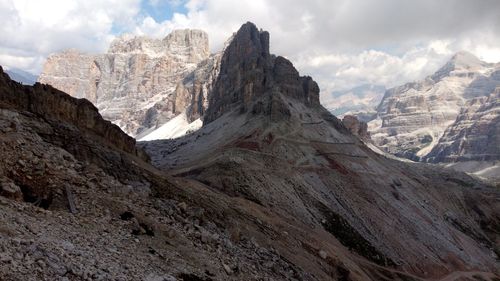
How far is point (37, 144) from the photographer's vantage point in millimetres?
31812

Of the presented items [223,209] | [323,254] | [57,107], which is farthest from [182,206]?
[323,254]

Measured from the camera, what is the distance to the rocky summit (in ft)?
80.5

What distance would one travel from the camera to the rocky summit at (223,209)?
80.5 feet

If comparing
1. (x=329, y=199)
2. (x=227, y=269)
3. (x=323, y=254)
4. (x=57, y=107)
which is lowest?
(x=323, y=254)

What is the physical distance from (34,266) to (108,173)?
59.0ft

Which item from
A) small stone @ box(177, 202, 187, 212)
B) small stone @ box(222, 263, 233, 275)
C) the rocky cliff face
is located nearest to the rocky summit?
small stone @ box(177, 202, 187, 212)

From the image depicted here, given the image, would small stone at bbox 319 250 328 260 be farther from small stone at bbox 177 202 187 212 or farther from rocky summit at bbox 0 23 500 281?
small stone at bbox 177 202 187 212

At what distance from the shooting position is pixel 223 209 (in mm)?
44500

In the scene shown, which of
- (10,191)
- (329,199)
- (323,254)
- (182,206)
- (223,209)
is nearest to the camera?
(10,191)

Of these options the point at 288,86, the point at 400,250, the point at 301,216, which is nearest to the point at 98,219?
the point at 301,216

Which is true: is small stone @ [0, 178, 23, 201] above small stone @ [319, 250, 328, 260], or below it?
above

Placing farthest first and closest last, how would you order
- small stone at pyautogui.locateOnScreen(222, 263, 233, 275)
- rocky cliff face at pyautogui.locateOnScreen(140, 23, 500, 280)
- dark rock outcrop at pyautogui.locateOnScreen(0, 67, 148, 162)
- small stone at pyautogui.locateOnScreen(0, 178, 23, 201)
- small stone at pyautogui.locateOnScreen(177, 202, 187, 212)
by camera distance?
rocky cliff face at pyautogui.locateOnScreen(140, 23, 500, 280) < dark rock outcrop at pyautogui.locateOnScreen(0, 67, 148, 162) < small stone at pyautogui.locateOnScreen(177, 202, 187, 212) < small stone at pyautogui.locateOnScreen(222, 263, 233, 275) < small stone at pyautogui.locateOnScreen(0, 178, 23, 201)

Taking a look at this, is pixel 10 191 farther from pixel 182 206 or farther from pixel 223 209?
pixel 223 209

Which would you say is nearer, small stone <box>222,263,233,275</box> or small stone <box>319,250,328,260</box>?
small stone <box>222,263,233,275</box>
